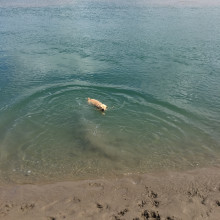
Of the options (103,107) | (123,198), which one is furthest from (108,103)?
(123,198)

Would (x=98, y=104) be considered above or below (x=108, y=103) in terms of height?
above

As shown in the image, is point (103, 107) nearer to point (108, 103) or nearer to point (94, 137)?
point (108, 103)

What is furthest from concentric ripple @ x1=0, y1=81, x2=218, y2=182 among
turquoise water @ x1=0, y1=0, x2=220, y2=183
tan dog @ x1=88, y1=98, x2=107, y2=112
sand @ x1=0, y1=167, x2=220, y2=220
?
sand @ x1=0, y1=167, x2=220, y2=220

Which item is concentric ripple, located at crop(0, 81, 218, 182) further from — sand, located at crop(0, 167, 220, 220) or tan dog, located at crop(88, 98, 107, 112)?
sand, located at crop(0, 167, 220, 220)

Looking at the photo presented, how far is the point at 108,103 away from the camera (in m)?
15.1

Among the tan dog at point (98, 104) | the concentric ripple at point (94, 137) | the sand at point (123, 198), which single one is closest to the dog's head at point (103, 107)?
the tan dog at point (98, 104)

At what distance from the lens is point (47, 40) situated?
93.9 ft

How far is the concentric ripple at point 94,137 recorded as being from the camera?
1009 centimetres

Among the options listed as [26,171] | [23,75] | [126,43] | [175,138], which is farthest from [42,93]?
[126,43]

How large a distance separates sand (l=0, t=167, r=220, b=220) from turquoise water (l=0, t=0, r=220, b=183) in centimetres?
71

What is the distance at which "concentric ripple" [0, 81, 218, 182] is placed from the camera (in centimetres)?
1009

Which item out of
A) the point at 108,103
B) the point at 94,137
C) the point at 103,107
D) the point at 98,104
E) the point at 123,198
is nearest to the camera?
the point at 123,198

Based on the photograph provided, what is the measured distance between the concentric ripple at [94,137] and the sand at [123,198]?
742mm

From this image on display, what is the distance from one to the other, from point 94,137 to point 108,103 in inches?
149
